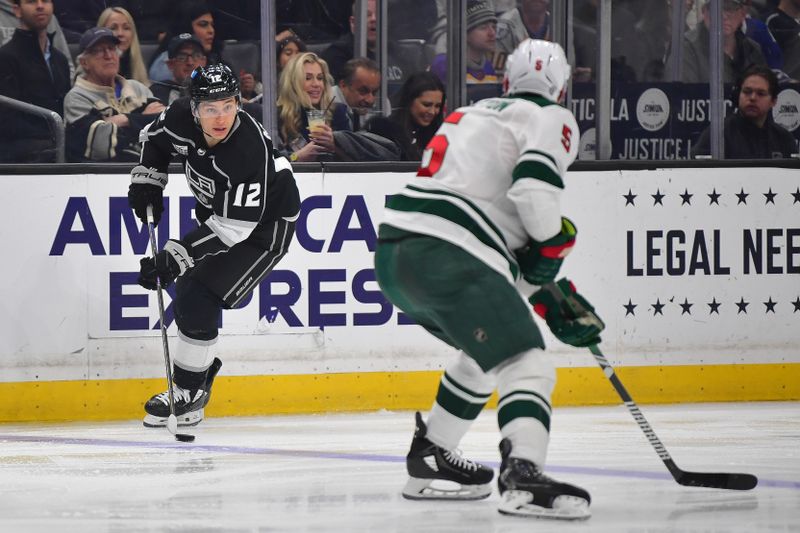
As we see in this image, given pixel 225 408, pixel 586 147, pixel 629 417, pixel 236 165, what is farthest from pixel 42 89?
pixel 629 417

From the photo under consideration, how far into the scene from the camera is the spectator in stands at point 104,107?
202 inches

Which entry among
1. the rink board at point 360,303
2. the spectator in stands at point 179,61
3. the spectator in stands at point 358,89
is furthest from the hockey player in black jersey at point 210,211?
the spectator in stands at point 358,89

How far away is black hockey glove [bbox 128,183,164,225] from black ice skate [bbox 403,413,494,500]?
166 centimetres

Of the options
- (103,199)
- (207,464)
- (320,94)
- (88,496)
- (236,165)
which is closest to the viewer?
(88,496)

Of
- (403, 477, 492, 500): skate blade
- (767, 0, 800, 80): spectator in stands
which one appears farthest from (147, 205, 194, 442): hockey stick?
(767, 0, 800, 80): spectator in stands

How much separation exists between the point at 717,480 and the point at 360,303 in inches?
76.8

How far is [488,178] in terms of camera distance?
326 cm

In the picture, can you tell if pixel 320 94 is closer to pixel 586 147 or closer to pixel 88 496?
pixel 586 147

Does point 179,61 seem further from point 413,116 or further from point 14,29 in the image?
point 413,116

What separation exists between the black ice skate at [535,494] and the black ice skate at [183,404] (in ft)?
6.11

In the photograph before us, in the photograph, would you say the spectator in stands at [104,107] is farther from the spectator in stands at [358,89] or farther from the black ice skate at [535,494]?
the black ice skate at [535,494]

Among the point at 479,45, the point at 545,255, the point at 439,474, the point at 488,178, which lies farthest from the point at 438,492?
the point at 479,45

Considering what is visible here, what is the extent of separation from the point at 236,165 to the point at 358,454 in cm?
110

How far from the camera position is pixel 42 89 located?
511 cm
